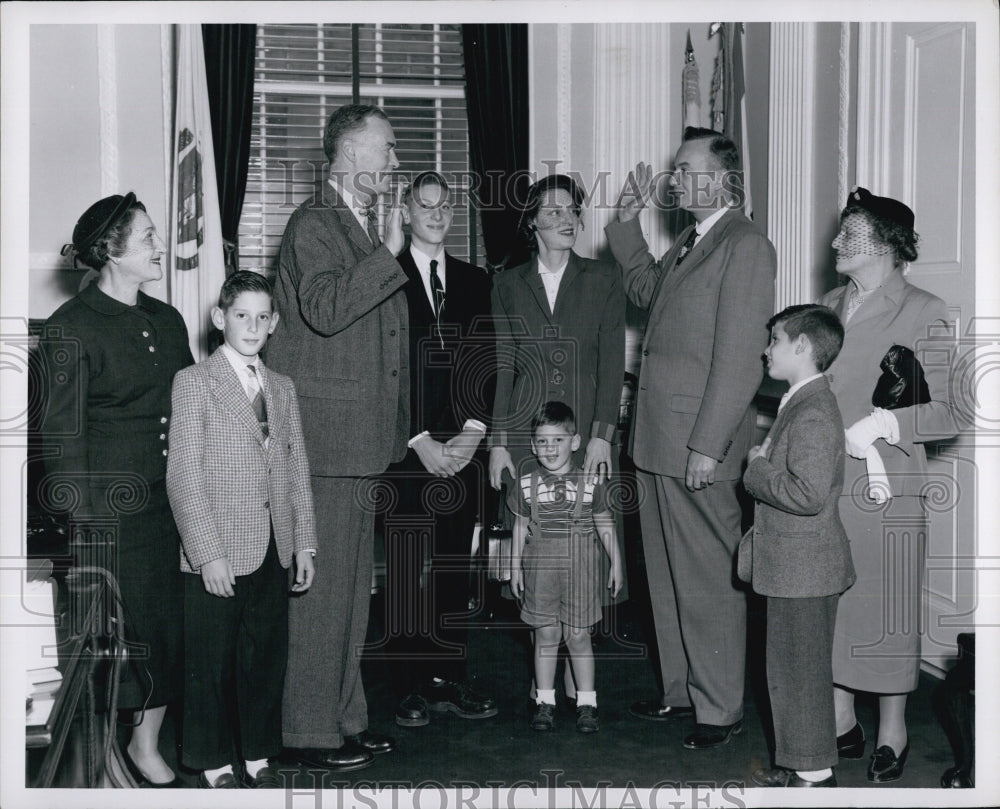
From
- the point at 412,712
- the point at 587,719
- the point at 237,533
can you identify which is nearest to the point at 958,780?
the point at 587,719

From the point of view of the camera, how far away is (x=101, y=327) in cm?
284

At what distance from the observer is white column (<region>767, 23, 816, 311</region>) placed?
14.8 ft

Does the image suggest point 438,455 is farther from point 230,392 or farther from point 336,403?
point 230,392

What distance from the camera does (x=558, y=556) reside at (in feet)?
10.7

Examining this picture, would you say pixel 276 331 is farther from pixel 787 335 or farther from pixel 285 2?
pixel 787 335

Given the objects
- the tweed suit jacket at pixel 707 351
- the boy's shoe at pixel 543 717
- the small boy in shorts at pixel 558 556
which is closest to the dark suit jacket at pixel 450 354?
the small boy in shorts at pixel 558 556

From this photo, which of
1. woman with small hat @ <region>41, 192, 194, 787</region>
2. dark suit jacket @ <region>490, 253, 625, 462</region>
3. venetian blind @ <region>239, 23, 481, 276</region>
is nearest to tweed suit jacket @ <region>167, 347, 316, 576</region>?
woman with small hat @ <region>41, 192, 194, 787</region>

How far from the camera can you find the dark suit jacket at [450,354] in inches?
136

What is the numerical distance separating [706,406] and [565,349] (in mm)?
632

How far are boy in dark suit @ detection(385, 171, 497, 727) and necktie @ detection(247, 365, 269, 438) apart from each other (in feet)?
2.17

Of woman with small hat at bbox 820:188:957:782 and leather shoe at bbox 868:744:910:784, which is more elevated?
woman with small hat at bbox 820:188:957:782

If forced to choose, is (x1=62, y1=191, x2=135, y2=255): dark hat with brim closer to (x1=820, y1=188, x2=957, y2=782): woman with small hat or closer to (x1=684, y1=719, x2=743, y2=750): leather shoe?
(x1=820, y1=188, x2=957, y2=782): woman with small hat

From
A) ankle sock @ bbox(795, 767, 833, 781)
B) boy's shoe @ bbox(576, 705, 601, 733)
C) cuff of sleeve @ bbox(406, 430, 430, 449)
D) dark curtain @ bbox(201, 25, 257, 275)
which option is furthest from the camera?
dark curtain @ bbox(201, 25, 257, 275)

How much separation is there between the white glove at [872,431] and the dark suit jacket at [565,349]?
0.84 metres
